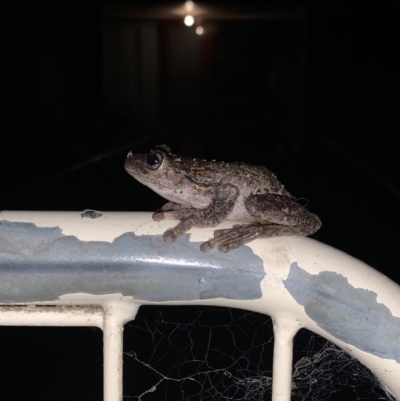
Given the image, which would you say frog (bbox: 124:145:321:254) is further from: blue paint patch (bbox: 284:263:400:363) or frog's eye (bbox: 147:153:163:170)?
blue paint patch (bbox: 284:263:400:363)

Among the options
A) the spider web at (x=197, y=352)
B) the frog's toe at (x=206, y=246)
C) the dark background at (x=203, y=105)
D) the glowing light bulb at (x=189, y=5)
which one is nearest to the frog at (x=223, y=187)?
the spider web at (x=197, y=352)

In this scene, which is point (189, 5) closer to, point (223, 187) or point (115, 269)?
point (223, 187)

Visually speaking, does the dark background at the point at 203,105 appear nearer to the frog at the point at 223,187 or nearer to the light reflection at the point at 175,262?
the frog at the point at 223,187

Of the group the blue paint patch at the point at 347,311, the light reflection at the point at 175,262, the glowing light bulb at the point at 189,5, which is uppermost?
the glowing light bulb at the point at 189,5

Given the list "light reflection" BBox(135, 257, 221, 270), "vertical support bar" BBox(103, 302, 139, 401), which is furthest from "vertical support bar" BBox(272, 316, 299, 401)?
"vertical support bar" BBox(103, 302, 139, 401)

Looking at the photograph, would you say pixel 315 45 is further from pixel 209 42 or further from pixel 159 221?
pixel 159 221

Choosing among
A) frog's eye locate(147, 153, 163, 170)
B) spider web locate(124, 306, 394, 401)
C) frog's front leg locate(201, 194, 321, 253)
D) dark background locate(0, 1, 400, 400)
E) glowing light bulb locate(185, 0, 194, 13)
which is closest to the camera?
frog's front leg locate(201, 194, 321, 253)
